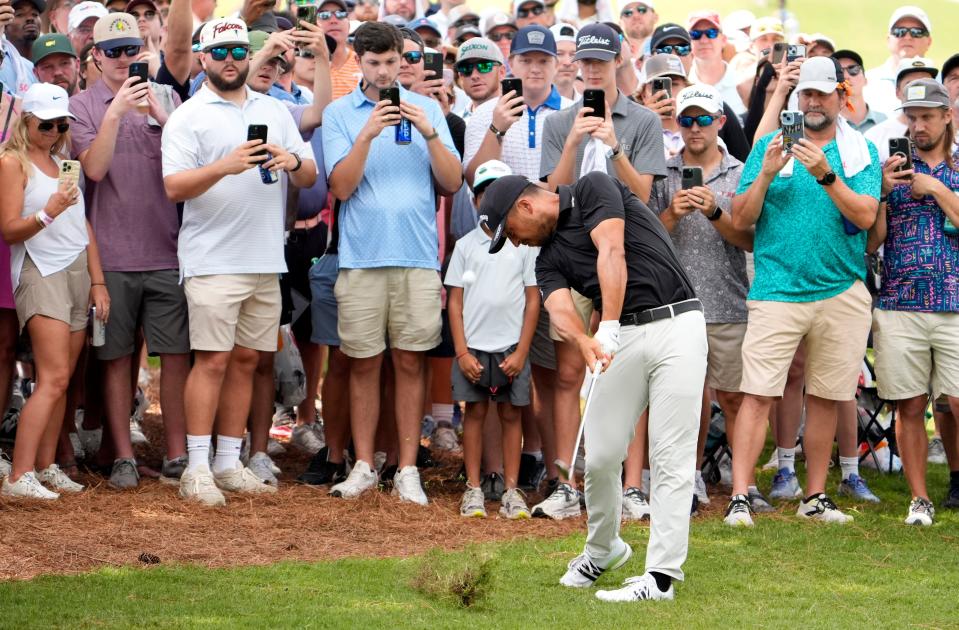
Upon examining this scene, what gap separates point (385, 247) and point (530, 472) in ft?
6.53

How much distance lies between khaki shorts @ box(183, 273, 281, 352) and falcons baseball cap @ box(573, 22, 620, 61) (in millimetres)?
2574

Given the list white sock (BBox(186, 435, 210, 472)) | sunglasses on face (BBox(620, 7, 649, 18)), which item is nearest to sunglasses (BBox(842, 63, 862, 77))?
sunglasses on face (BBox(620, 7, 649, 18))

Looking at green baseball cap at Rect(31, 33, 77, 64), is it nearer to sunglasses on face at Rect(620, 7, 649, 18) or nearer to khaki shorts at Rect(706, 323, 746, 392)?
khaki shorts at Rect(706, 323, 746, 392)

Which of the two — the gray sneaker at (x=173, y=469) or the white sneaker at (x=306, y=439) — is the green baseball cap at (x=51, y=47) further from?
the white sneaker at (x=306, y=439)

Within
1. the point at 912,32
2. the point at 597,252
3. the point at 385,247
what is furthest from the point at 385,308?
the point at 912,32

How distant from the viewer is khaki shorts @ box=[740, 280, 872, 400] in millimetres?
8836

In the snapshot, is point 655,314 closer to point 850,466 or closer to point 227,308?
point 227,308

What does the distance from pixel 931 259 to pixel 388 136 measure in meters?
3.71

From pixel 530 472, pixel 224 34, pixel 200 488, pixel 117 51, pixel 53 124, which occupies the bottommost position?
pixel 530 472

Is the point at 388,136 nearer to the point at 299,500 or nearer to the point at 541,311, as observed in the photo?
the point at 541,311

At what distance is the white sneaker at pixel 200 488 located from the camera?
8742mm

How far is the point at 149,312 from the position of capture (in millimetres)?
9297

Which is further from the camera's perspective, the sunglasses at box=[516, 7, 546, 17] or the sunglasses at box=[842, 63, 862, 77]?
the sunglasses at box=[516, 7, 546, 17]

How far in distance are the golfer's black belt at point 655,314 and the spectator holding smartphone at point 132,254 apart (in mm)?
3707
